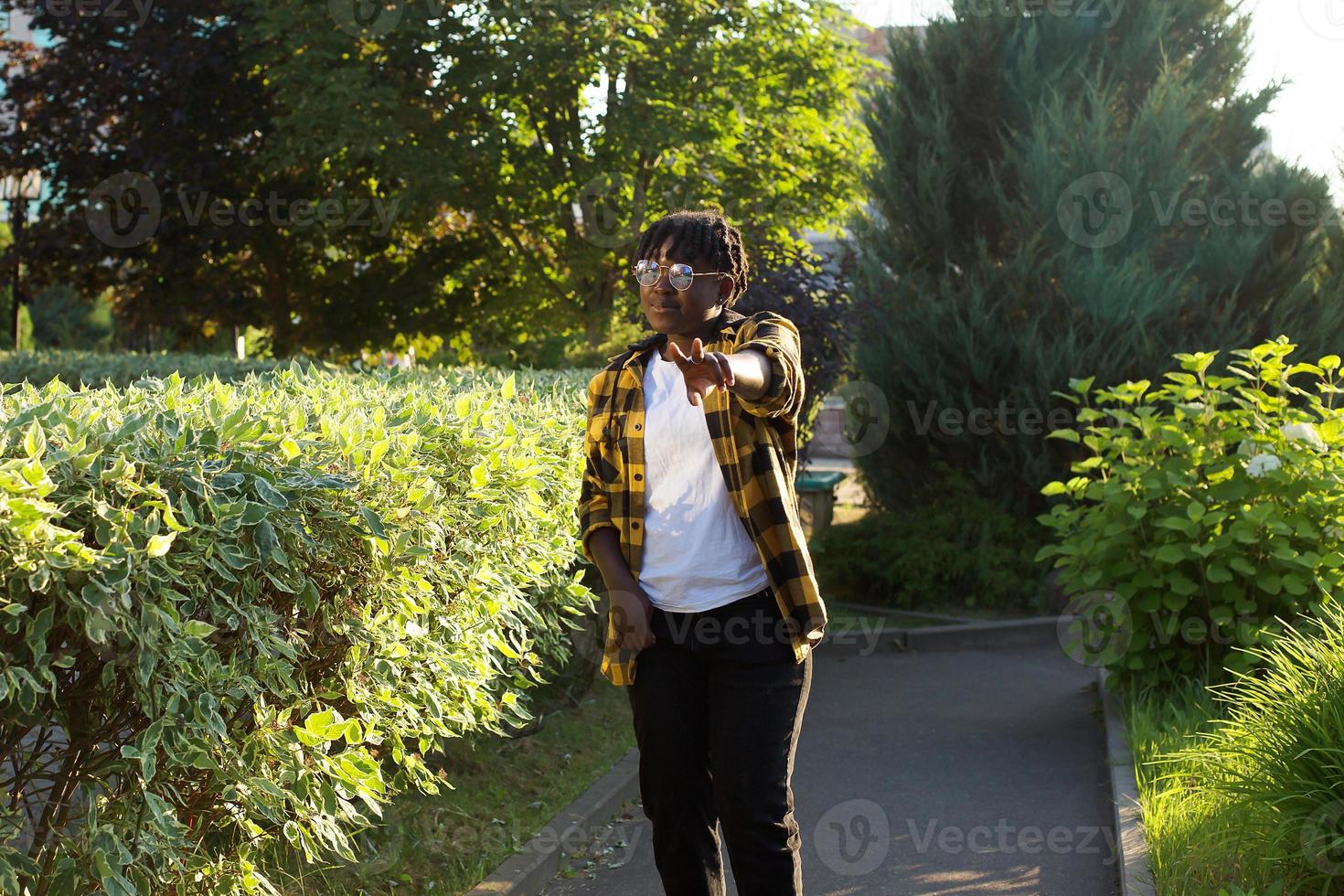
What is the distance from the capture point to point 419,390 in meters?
5.63

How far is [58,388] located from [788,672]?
216cm

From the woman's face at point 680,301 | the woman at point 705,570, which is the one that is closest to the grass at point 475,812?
the woman at point 705,570

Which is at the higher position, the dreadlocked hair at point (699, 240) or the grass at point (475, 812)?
the dreadlocked hair at point (699, 240)

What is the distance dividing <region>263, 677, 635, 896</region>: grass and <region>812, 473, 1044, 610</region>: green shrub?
4618 millimetres

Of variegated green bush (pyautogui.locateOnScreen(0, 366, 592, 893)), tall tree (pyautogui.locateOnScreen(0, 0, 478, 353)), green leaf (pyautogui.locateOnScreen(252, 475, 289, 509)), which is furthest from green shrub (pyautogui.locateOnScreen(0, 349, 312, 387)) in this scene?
green leaf (pyautogui.locateOnScreen(252, 475, 289, 509))

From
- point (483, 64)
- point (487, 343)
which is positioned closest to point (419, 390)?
point (483, 64)

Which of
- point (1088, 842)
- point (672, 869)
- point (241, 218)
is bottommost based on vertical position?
point (1088, 842)

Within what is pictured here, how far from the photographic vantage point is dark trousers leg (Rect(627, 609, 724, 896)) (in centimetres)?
329

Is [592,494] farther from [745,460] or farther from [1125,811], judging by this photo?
[1125,811]

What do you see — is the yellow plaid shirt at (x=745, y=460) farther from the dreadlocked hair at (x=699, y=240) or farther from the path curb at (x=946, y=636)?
the path curb at (x=946, y=636)

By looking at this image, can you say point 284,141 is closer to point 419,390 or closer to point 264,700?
point 419,390

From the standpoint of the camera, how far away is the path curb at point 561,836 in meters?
4.69

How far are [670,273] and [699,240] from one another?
0.41 ft

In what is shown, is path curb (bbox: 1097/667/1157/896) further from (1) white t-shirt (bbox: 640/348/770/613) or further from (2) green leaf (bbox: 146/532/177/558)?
(2) green leaf (bbox: 146/532/177/558)
